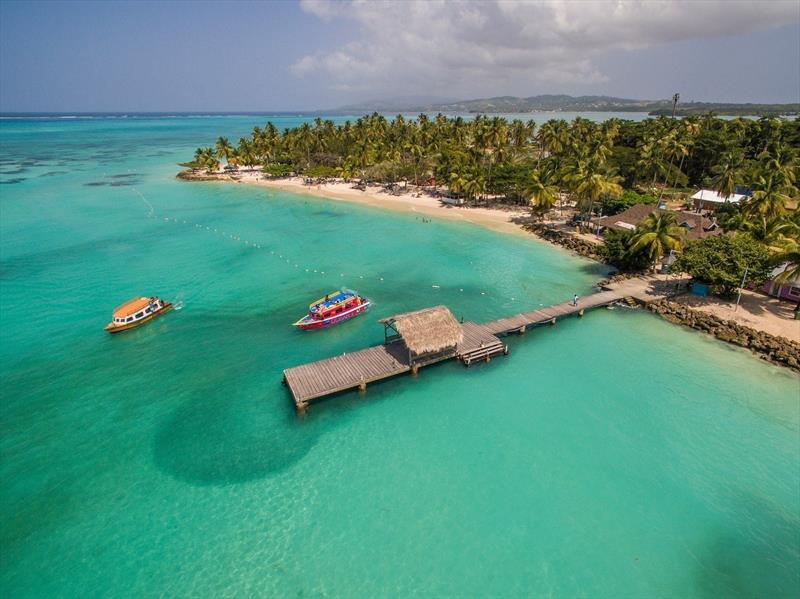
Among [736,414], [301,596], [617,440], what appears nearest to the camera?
[301,596]

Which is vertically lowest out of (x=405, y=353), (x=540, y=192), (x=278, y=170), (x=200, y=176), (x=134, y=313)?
(x=405, y=353)

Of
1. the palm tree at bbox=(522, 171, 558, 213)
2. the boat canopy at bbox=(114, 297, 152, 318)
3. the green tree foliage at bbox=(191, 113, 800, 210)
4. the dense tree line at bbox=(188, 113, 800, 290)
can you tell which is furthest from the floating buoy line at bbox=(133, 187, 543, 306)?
the palm tree at bbox=(522, 171, 558, 213)

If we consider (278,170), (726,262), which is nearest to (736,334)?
(726,262)

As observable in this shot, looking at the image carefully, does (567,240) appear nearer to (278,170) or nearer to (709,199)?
(709,199)

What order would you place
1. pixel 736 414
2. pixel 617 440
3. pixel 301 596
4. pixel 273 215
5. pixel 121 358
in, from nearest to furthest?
pixel 301 596
pixel 617 440
pixel 736 414
pixel 121 358
pixel 273 215

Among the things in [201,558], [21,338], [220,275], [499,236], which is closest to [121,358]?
[21,338]

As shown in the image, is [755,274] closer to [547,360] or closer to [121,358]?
[547,360]

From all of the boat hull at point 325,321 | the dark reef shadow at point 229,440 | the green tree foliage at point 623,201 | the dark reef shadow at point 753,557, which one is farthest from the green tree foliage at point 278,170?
the dark reef shadow at point 753,557
